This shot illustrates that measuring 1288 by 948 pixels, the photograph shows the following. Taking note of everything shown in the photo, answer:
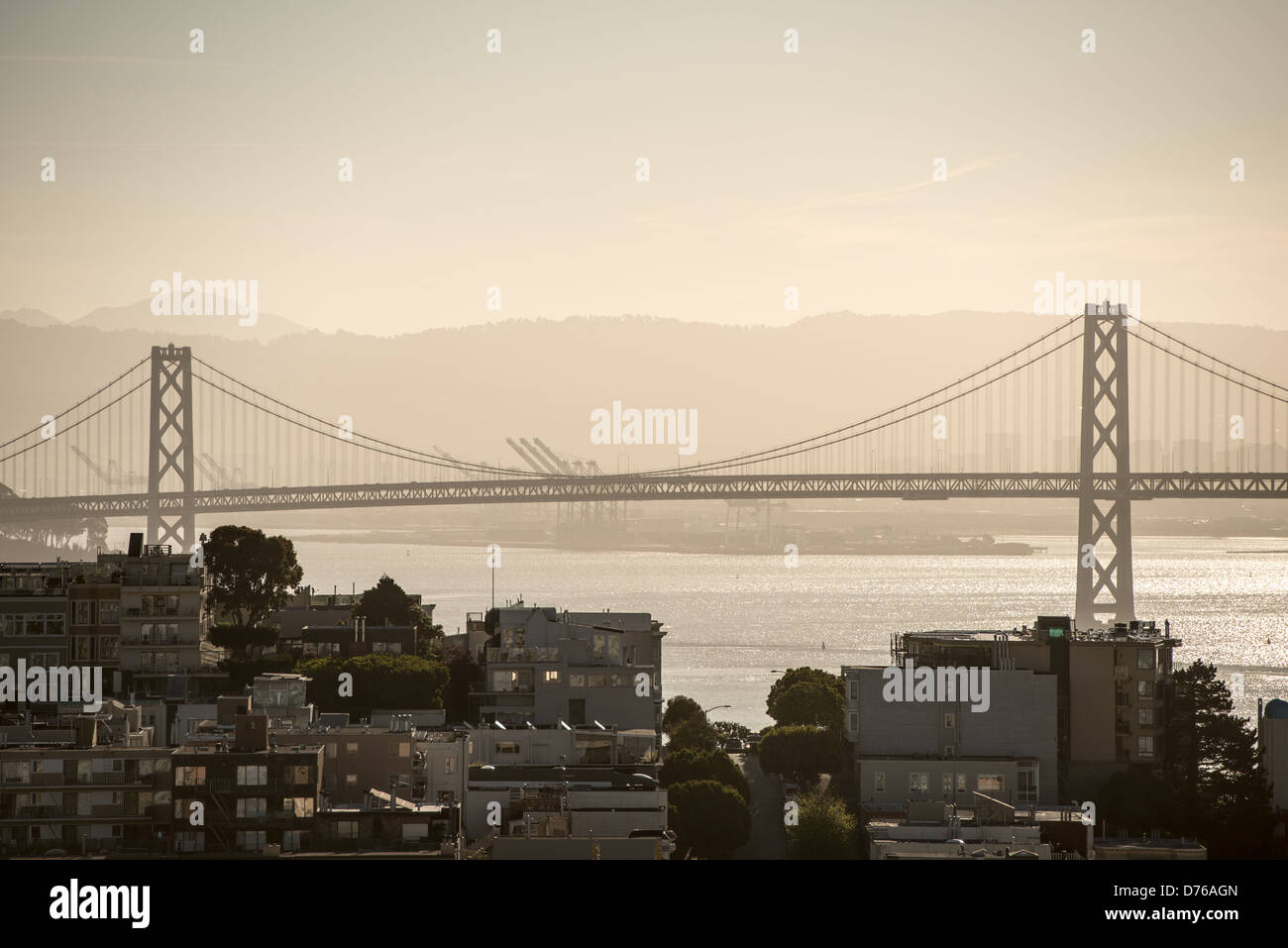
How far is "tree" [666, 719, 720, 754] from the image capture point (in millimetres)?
24156

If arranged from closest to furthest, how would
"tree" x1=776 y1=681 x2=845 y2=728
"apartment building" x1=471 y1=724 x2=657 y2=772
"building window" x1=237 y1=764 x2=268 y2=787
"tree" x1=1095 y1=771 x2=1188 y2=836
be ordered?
"building window" x1=237 y1=764 x2=268 y2=787 < "tree" x1=1095 y1=771 x2=1188 y2=836 < "apartment building" x1=471 y1=724 x2=657 y2=772 < "tree" x1=776 y1=681 x2=845 y2=728

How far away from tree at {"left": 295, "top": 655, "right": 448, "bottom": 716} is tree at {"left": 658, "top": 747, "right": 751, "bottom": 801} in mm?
4509

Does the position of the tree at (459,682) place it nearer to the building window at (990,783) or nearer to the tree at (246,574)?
the tree at (246,574)

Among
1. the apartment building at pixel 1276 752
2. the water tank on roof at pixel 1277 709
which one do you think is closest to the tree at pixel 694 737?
the apartment building at pixel 1276 752

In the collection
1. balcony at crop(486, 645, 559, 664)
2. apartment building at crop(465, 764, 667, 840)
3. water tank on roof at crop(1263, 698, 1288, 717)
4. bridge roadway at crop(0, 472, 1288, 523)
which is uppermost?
bridge roadway at crop(0, 472, 1288, 523)

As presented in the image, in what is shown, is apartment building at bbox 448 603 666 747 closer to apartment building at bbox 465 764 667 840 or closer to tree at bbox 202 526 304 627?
apartment building at bbox 465 764 667 840

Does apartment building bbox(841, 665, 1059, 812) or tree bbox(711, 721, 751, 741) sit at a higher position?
apartment building bbox(841, 665, 1059, 812)

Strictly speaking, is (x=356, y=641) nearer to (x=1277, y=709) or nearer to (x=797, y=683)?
(x=797, y=683)

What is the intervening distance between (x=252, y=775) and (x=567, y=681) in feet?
27.4

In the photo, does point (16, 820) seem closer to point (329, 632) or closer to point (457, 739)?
point (457, 739)

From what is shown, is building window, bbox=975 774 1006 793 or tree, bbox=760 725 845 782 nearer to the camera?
building window, bbox=975 774 1006 793

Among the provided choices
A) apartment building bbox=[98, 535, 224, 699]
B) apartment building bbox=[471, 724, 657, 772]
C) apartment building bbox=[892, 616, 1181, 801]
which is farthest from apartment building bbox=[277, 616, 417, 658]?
apartment building bbox=[892, 616, 1181, 801]

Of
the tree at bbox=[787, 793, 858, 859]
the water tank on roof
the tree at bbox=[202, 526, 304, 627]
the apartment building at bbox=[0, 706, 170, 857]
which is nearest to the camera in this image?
the apartment building at bbox=[0, 706, 170, 857]

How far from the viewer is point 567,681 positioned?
78.4 ft
